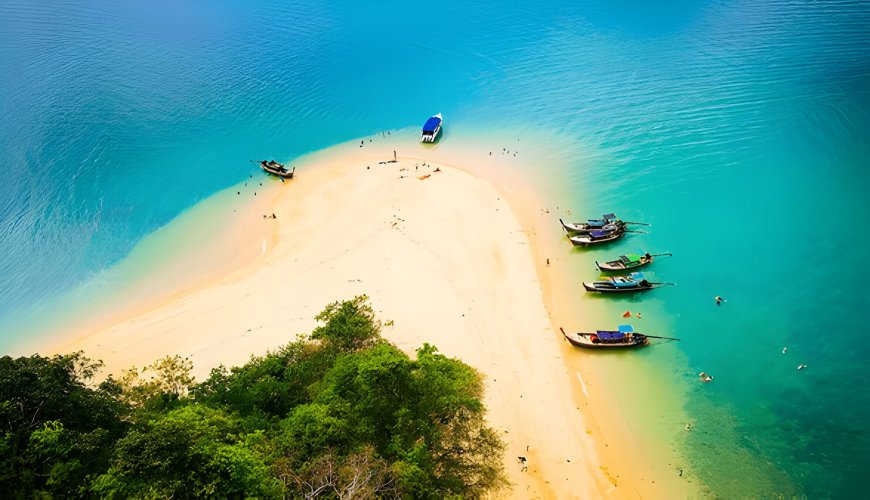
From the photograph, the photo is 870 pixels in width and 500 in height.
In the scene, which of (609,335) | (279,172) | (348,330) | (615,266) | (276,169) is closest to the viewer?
(348,330)

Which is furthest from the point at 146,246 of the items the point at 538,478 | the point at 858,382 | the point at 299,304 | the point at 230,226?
the point at 858,382

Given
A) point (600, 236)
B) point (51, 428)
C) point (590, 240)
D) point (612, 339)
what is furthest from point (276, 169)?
point (612, 339)

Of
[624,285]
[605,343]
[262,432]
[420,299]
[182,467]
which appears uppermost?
[420,299]

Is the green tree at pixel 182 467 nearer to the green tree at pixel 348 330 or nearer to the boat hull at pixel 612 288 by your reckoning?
the green tree at pixel 348 330

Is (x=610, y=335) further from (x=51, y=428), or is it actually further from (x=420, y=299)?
(x=51, y=428)

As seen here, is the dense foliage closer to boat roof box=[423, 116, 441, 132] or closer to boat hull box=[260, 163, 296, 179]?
boat hull box=[260, 163, 296, 179]

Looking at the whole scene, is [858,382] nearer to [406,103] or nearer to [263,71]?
[406,103]
